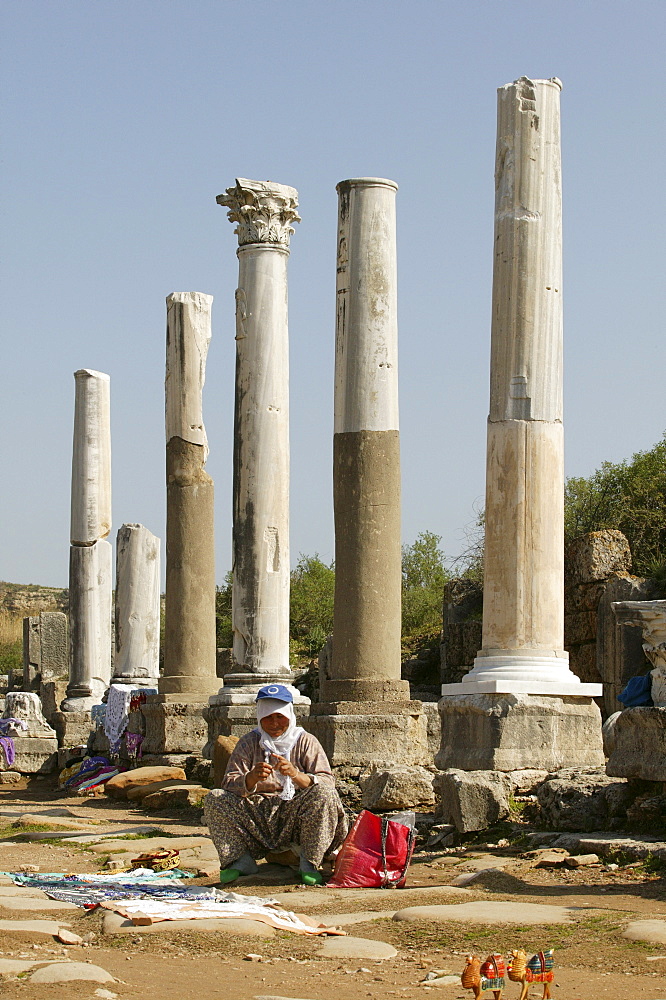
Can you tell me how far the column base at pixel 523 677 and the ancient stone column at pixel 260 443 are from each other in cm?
476

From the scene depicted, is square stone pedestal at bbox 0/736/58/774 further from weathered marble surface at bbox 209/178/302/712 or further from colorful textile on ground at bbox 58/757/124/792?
weathered marble surface at bbox 209/178/302/712

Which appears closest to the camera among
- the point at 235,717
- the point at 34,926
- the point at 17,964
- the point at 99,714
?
the point at 17,964

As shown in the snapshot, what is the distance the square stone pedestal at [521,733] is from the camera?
33.2 ft

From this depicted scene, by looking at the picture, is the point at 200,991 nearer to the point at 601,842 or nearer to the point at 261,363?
the point at 601,842

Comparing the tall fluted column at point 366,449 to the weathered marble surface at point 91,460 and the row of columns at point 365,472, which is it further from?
the weathered marble surface at point 91,460

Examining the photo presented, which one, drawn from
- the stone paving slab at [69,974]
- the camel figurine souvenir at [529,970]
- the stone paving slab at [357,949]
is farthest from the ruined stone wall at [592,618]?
the camel figurine souvenir at [529,970]

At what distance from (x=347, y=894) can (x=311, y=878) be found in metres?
0.36

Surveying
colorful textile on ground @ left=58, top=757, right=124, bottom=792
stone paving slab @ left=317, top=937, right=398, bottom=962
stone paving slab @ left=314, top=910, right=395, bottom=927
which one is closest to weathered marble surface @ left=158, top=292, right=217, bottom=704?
colorful textile on ground @ left=58, top=757, right=124, bottom=792

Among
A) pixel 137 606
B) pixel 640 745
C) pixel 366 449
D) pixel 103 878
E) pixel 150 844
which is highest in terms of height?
pixel 366 449

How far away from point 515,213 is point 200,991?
7327 millimetres

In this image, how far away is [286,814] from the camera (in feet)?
27.1

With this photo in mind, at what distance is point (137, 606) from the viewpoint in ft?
73.1

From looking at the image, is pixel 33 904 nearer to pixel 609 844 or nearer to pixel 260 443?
pixel 609 844

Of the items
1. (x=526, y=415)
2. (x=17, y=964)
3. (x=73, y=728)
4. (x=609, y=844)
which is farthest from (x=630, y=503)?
(x=17, y=964)
